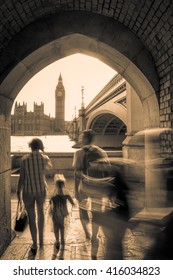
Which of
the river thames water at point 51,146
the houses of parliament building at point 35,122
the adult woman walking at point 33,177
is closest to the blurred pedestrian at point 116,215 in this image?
the adult woman walking at point 33,177

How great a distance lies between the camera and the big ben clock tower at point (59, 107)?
110m

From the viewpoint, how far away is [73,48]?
190 inches

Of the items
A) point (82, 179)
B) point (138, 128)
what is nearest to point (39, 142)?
point (82, 179)

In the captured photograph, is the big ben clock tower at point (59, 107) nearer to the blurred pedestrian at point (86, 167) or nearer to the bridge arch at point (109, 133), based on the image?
the bridge arch at point (109, 133)

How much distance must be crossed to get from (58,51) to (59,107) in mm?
111219

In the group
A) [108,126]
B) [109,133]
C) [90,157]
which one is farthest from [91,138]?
[109,133]

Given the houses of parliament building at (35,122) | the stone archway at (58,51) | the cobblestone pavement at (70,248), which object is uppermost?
the houses of parliament building at (35,122)

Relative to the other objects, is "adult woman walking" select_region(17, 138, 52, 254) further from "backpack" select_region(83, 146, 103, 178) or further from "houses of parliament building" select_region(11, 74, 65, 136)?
"houses of parliament building" select_region(11, 74, 65, 136)

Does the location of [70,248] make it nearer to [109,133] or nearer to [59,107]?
[109,133]

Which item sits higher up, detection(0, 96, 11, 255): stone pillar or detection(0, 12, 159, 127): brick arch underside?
detection(0, 12, 159, 127): brick arch underside

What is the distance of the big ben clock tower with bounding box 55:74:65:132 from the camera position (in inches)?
4328

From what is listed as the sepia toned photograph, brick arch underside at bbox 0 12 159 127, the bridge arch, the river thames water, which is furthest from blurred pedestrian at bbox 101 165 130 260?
the bridge arch

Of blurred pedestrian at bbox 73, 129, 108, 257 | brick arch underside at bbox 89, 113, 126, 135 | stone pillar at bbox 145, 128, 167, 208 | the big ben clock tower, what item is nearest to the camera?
stone pillar at bbox 145, 128, 167, 208

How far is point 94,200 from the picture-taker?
3.25 metres
